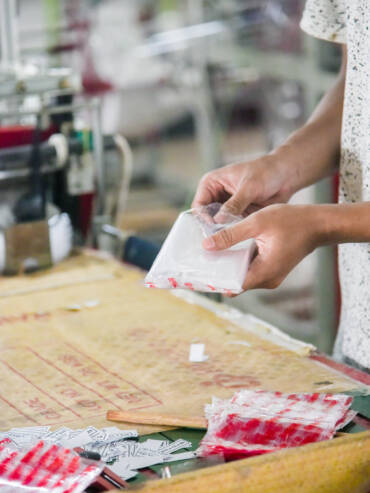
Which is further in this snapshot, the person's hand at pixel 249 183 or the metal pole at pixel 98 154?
the metal pole at pixel 98 154

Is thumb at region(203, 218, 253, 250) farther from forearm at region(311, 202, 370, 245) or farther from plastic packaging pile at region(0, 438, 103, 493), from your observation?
plastic packaging pile at region(0, 438, 103, 493)

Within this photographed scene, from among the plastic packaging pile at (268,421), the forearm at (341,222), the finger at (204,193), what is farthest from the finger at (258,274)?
the finger at (204,193)

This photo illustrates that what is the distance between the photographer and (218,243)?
1383mm

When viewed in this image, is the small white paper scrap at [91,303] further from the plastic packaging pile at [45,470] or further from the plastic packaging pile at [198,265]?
the plastic packaging pile at [45,470]

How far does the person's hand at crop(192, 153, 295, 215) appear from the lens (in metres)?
1.66

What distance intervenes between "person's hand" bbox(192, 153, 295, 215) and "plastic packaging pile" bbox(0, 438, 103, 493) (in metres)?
0.64

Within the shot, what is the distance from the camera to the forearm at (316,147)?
1.74 metres

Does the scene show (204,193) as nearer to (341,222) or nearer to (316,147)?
(316,147)

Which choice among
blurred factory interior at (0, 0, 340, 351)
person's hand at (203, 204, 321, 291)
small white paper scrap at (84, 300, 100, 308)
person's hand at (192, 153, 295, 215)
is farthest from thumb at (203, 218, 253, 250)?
blurred factory interior at (0, 0, 340, 351)

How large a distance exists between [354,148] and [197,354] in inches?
21.0

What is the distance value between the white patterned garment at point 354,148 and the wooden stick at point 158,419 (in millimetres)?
439

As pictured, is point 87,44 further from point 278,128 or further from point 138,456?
point 138,456

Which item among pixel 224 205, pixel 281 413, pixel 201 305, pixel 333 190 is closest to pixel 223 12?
pixel 333 190

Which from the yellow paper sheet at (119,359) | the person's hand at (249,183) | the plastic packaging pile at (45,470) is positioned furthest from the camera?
the person's hand at (249,183)
